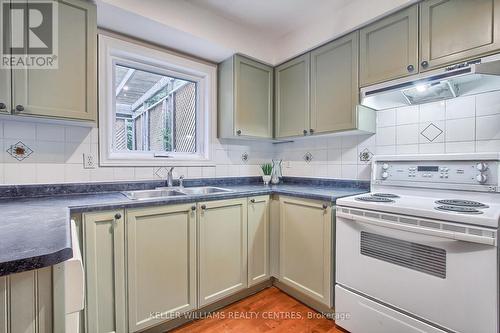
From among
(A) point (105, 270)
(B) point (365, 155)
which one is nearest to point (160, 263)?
(A) point (105, 270)

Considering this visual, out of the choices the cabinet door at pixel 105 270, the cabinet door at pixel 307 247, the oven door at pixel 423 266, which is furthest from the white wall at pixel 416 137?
the cabinet door at pixel 105 270

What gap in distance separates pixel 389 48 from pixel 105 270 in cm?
229

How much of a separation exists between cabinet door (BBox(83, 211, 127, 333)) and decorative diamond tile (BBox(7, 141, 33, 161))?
0.72 metres

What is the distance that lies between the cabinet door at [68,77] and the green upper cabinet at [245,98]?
43.6 inches

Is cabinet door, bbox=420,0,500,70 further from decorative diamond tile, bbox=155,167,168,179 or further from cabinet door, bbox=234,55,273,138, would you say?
decorative diamond tile, bbox=155,167,168,179

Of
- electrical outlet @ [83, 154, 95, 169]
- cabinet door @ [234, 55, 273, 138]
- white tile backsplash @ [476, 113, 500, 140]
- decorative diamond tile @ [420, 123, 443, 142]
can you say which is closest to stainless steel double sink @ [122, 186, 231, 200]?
electrical outlet @ [83, 154, 95, 169]

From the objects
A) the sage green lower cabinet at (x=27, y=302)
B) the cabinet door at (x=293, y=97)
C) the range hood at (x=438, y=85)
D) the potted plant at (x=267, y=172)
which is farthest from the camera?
the potted plant at (x=267, y=172)

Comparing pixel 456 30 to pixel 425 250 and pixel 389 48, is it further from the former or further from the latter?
pixel 425 250

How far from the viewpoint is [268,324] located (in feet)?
5.65

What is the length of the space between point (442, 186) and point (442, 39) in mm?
908

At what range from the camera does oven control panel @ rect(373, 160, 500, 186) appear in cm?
146

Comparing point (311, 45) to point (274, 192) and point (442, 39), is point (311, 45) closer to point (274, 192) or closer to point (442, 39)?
point (442, 39)

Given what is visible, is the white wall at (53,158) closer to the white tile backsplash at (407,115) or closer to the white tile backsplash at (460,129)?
the white tile backsplash at (407,115)

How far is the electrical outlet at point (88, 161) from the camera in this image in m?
1.80
